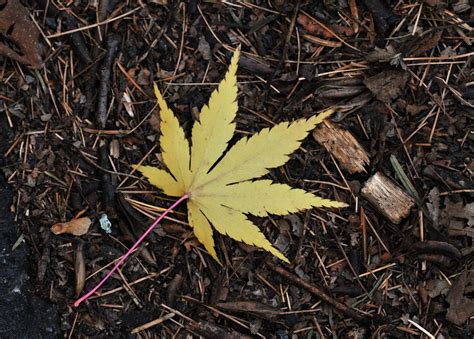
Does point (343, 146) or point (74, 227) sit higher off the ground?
point (343, 146)

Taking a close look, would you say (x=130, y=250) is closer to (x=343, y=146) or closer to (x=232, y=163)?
(x=232, y=163)

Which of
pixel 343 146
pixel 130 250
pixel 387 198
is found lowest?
pixel 130 250

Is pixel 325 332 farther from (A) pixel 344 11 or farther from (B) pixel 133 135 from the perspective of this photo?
(A) pixel 344 11

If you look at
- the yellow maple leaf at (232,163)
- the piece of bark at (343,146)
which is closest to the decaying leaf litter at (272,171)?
the piece of bark at (343,146)

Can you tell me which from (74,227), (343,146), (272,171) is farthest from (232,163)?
(74,227)

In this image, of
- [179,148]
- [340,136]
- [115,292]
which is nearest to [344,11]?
[340,136]

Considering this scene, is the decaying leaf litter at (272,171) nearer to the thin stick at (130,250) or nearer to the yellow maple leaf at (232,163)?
the thin stick at (130,250)
